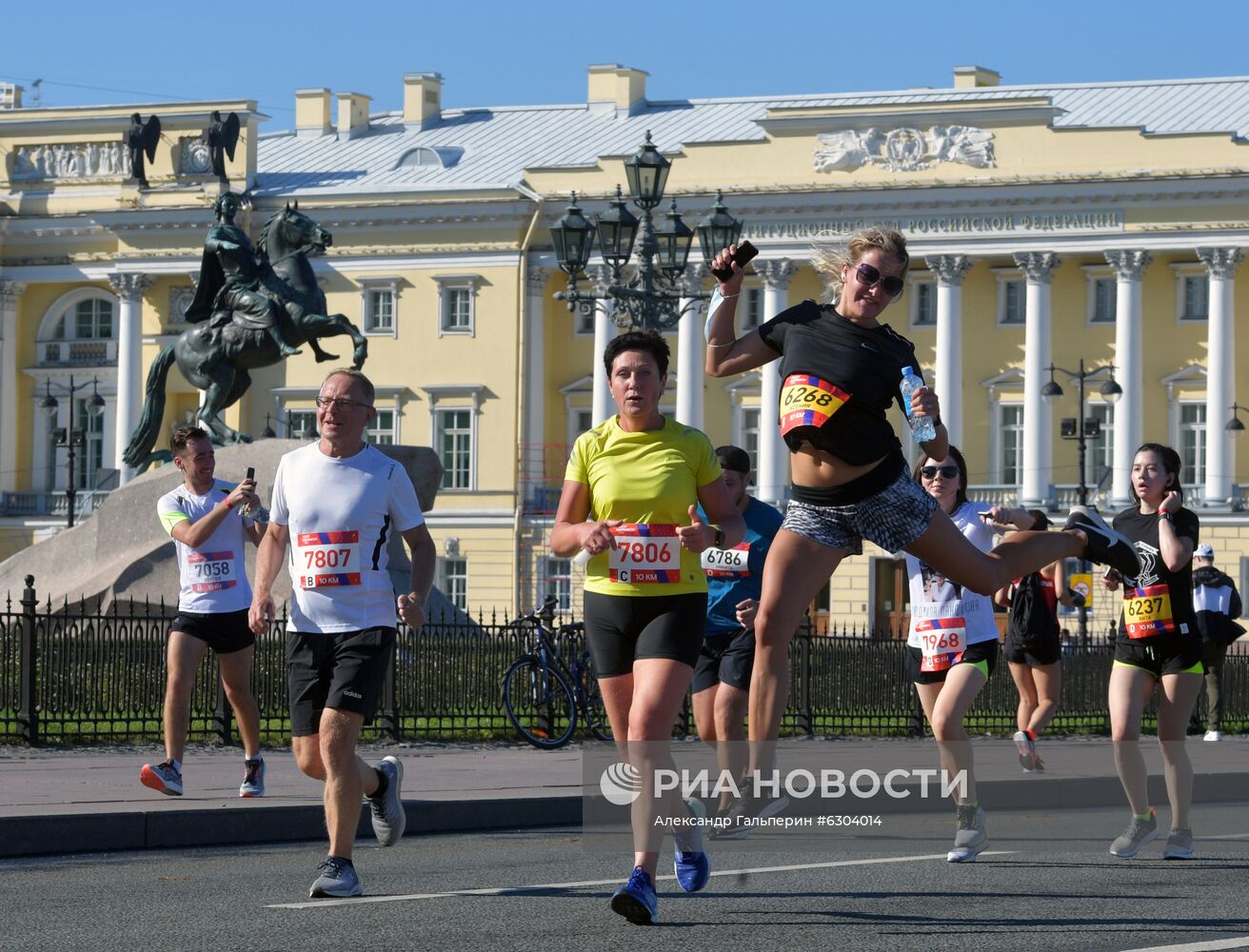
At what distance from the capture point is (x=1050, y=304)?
228ft

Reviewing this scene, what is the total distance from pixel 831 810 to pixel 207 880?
3332 millimetres

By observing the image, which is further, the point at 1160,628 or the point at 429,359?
the point at 429,359

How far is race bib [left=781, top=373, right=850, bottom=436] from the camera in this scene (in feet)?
28.1

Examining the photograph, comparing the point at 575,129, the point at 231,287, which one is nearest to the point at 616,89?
the point at 575,129

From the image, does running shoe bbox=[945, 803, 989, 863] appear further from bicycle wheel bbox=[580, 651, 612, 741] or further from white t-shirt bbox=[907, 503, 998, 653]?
bicycle wheel bbox=[580, 651, 612, 741]

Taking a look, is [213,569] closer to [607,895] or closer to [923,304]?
[607,895]

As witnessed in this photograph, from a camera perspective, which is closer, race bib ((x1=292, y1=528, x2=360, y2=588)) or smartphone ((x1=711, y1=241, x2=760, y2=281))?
smartphone ((x1=711, y1=241, x2=760, y2=281))

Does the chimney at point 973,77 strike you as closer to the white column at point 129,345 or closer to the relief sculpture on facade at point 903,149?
the relief sculpture on facade at point 903,149

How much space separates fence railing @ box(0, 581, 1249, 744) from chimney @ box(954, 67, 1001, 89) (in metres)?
51.7

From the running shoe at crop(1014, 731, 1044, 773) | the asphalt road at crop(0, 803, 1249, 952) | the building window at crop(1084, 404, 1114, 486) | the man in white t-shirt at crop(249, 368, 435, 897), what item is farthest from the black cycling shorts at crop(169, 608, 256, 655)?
the building window at crop(1084, 404, 1114, 486)

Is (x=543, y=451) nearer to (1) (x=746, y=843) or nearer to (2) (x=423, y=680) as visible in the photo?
(2) (x=423, y=680)

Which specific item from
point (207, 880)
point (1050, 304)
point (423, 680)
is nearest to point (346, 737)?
point (207, 880)

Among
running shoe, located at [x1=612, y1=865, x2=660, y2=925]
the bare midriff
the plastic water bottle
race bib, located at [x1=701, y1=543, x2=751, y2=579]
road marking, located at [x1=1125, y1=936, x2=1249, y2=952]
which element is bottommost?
road marking, located at [x1=1125, y1=936, x2=1249, y2=952]

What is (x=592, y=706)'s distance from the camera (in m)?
19.7
